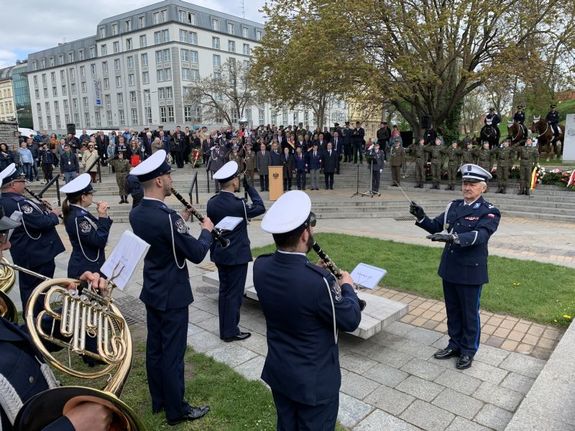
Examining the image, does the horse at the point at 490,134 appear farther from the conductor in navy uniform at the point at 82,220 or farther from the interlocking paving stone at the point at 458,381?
the conductor in navy uniform at the point at 82,220

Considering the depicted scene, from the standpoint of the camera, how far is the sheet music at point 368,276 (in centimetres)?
450

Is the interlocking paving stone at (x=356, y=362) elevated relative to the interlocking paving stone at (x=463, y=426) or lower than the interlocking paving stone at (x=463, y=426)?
lower

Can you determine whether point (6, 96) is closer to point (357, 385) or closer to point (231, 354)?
point (231, 354)

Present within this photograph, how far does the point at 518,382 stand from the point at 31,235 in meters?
5.70

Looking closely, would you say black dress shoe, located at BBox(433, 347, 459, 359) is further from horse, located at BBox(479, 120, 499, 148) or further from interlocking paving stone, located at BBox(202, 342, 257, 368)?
horse, located at BBox(479, 120, 499, 148)

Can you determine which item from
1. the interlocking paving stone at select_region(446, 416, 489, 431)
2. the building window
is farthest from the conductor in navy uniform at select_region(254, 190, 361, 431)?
the building window

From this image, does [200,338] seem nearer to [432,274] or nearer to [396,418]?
[396,418]

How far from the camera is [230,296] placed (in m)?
5.30

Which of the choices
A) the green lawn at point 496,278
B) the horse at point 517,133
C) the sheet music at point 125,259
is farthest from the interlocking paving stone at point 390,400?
the horse at point 517,133

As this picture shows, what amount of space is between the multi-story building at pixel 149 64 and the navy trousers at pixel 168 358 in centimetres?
5629

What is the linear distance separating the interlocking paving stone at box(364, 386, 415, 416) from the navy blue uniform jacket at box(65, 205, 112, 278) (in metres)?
3.30

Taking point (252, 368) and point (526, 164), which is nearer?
point (252, 368)

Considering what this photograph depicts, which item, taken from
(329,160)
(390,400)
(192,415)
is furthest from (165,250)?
(329,160)

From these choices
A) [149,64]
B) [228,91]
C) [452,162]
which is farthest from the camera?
[149,64]
